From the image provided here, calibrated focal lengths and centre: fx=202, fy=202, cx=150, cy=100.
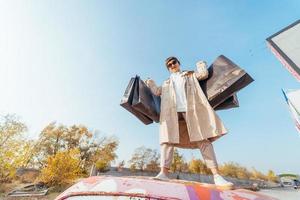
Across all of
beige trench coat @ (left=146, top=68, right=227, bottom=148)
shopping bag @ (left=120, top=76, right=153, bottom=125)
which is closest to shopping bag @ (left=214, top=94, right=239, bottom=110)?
beige trench coat @ (left=146, top=68, right=227, bottom=148)

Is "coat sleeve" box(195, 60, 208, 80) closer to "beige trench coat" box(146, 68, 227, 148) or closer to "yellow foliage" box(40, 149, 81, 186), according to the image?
"beige trench coat" box(146, 68, 227, 148)

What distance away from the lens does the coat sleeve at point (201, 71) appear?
214cm

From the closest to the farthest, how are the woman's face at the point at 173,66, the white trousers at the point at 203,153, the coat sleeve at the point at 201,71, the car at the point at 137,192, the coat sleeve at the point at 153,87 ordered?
the car at the point at 137,192 < the white trousers at the point at 203,153 < the coat sleeve at the point at 201,71 < the coat sleeve at the point at 153,87 < the woman's face at the point at 173,66

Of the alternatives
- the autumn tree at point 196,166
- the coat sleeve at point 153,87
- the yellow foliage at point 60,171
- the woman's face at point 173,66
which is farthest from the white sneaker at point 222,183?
the autumn tree at point 196,166

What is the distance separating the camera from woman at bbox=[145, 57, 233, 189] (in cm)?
188

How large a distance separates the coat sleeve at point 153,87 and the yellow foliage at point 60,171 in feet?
63.5

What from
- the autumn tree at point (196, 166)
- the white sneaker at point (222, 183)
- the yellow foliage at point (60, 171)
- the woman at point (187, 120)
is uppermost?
the autumn tree at point (196, 166)

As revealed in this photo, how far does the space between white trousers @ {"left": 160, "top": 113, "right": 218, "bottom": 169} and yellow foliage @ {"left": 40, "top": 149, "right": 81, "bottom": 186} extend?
19.5 meters

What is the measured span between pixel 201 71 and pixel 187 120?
564 mm

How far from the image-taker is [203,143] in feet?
6.30

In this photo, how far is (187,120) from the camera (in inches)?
79.0

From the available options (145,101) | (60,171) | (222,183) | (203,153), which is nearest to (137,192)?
(222,183)

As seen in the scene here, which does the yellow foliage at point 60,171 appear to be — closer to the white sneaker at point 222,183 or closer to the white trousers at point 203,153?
the white trousers at point 203,153

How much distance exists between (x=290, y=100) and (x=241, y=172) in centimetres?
3147
